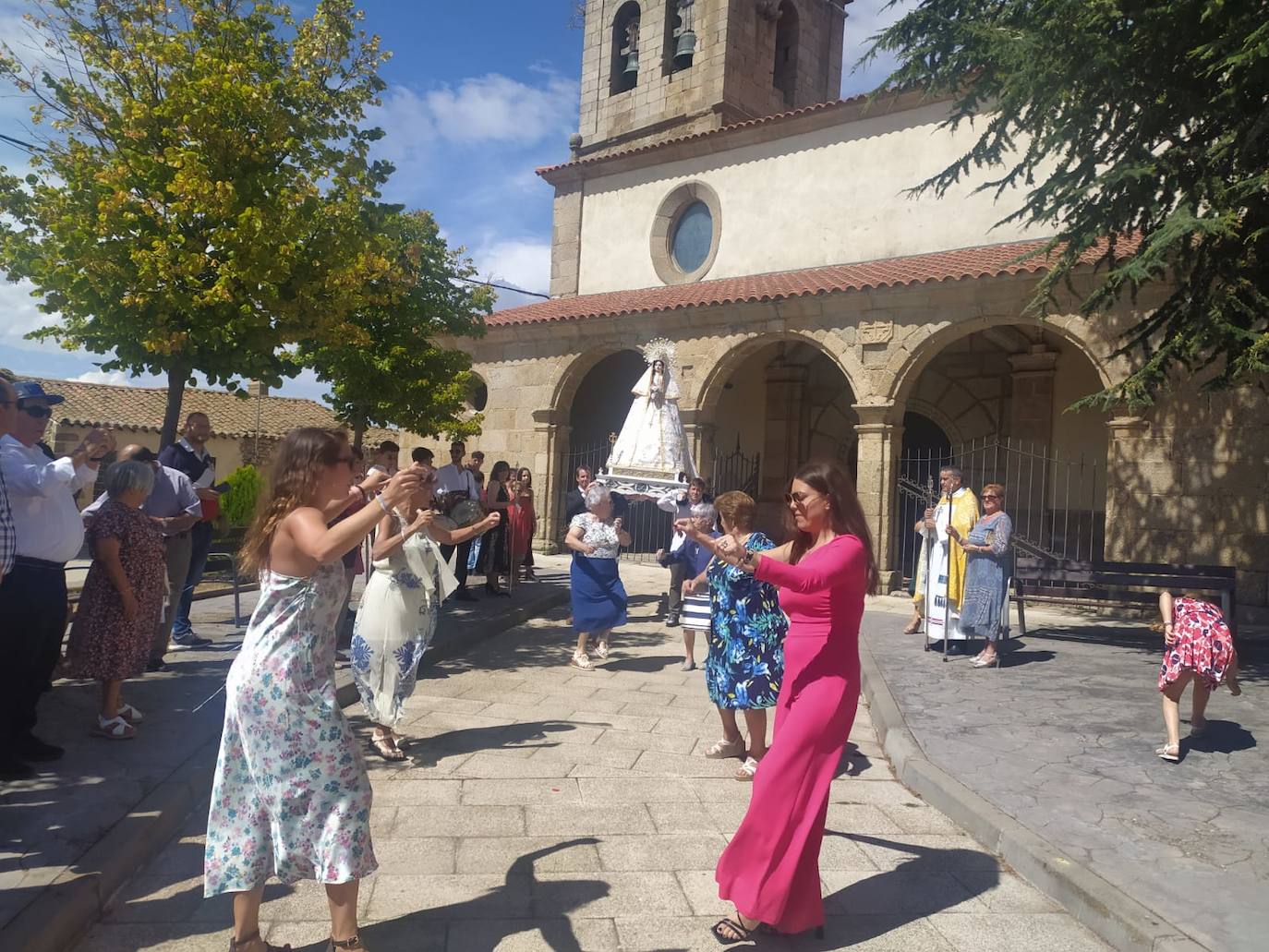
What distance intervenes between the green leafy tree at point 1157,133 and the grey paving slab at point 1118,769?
2.51 metres

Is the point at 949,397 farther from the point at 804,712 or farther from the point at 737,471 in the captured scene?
the point at 804,712

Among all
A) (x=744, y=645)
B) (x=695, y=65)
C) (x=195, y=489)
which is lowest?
(x=744, y=645)

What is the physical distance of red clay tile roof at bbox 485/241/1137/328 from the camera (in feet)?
41.7

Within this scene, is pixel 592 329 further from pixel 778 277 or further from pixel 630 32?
pixel 630 32

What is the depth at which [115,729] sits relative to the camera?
15.9 feet

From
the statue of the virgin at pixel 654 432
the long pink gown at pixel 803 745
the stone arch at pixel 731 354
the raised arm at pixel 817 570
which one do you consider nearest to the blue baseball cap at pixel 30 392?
the raised arm at pixel 817 570

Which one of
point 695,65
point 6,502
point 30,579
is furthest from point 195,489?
point 695,65

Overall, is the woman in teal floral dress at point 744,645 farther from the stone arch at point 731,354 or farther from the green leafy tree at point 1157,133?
the stone arch at point 731,354

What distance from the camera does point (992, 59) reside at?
802 centimetres

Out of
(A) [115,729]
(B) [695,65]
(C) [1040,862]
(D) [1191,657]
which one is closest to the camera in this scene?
(C) [1040,862]

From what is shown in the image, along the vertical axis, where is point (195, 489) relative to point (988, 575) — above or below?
above

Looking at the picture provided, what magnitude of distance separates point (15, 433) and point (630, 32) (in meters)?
20.1

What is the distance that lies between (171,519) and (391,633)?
2.35 meters

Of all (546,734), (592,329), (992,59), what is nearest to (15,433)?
(546,734)
